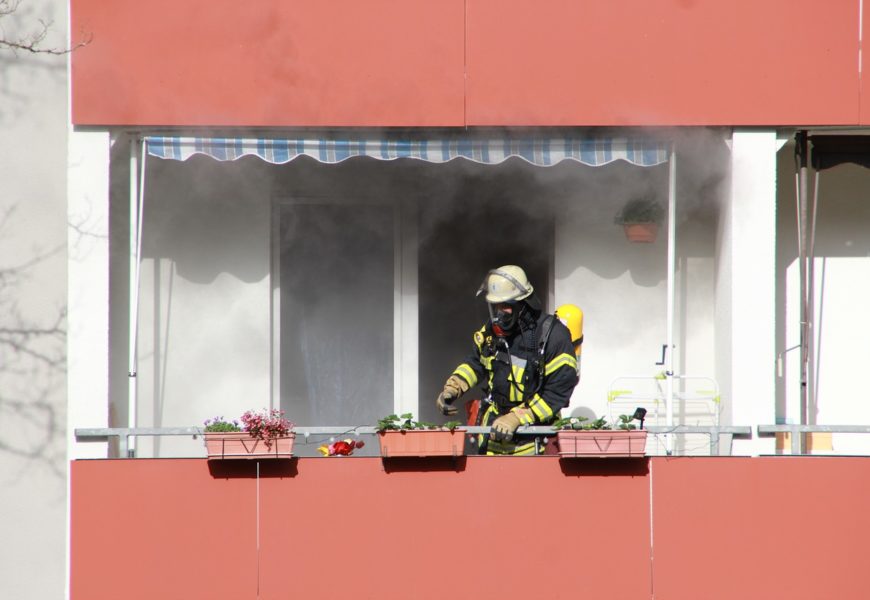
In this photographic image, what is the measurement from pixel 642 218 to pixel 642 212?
0.04m

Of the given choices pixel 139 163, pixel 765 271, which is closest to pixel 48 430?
pixel 139 163

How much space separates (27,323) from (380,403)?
8.64 ft

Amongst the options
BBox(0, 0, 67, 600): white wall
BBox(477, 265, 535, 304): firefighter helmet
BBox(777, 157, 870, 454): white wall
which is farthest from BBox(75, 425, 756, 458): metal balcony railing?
BBox(777, 157, 870, 454): white wall

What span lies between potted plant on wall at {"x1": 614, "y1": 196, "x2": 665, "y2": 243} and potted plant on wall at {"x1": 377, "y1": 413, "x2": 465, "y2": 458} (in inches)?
87.8

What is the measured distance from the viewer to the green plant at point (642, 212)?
921 cm

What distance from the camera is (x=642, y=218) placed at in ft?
30.2

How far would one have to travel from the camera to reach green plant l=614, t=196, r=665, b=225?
9211 mm

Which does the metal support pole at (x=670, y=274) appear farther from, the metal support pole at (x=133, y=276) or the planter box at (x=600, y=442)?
the metal support pole at (x=133, y=276)

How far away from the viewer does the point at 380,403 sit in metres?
9.88
